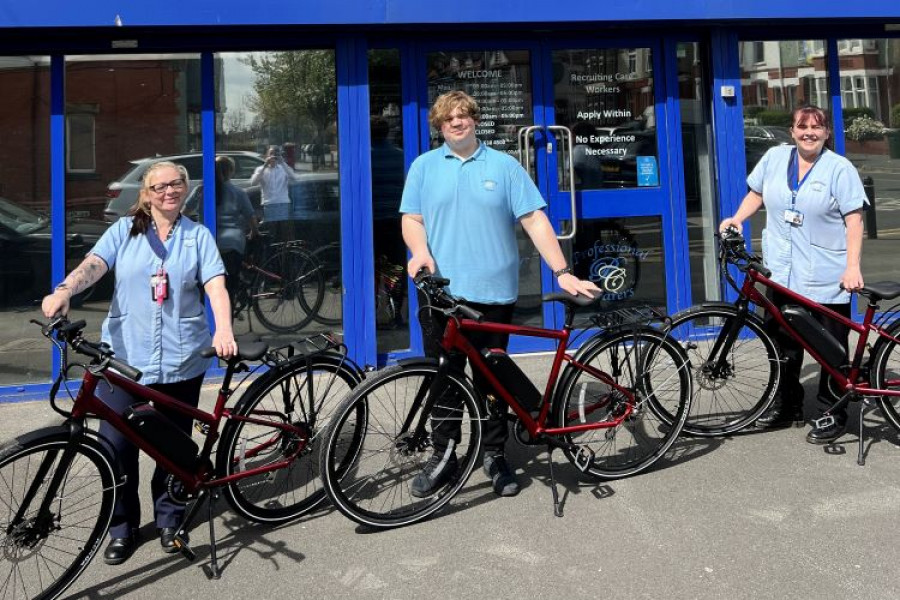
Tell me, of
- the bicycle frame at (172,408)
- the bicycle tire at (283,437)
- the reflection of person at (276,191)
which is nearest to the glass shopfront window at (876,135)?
the reflection of person at (276,191)

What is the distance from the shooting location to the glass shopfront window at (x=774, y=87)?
718cm

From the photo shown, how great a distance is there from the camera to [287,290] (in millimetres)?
6652

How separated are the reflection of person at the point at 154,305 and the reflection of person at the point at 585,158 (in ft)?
12.0

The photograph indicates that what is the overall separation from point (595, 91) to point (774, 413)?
9.45 ft

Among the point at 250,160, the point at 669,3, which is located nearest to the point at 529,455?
the point at 250,160

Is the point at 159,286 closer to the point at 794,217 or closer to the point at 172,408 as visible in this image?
the point at 172,408

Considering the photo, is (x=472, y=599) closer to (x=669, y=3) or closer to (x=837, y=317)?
(x=837, y=317)

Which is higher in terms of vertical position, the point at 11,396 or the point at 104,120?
the point at 104,120

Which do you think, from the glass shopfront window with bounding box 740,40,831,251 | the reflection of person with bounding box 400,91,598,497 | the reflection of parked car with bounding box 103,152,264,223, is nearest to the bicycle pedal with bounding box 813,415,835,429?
the reflection of person with bounding box 400,91,598,497

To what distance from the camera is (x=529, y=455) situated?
497 centimetres

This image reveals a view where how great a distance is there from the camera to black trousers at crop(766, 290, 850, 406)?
16.4ft

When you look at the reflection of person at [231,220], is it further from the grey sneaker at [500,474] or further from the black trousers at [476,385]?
the grey sneaker at [500,474]

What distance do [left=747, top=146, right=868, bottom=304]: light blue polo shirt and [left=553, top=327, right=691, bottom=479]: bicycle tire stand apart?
2.86 feet

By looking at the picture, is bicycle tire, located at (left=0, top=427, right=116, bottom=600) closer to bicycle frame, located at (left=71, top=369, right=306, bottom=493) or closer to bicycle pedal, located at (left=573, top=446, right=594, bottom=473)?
bicycle frame, located at (left=71, top=369, right=306, bottom=493)
